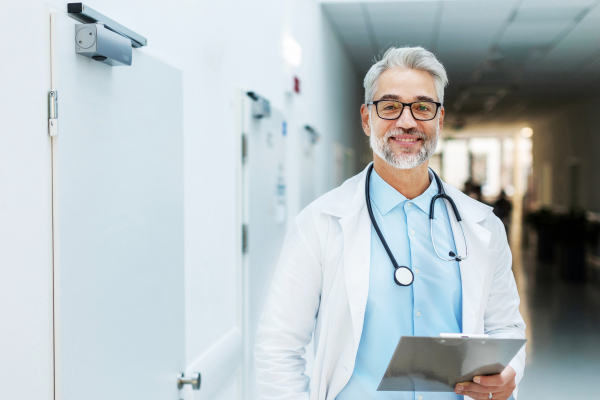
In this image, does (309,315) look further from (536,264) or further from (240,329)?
(536,264)

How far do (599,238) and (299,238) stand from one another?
27.1 ft

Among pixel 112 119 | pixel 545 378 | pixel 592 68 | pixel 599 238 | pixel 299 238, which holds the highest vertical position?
pixel 592 68

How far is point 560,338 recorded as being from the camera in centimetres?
460

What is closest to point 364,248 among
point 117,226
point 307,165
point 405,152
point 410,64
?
point 405,152

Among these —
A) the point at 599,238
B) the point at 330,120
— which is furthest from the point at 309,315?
the point at 599,238

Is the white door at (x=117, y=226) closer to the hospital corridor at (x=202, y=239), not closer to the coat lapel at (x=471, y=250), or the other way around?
the hospital corridor at (x=202, y=239)

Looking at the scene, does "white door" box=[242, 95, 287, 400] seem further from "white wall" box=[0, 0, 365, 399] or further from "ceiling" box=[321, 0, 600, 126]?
"ceiling" box=[321, 0, 600, 126]

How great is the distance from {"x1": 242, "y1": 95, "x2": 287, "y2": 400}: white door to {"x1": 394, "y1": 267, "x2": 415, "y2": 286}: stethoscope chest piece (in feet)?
4.33

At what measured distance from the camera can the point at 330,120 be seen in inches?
194

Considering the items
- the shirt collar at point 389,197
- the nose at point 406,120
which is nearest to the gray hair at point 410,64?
the nose at point 406,120

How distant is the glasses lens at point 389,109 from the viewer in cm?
126

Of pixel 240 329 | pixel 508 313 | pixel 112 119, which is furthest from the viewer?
pixel 240 329

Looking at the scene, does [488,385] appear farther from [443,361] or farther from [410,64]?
[410,64]

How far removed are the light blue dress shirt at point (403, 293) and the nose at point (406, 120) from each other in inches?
6.9
